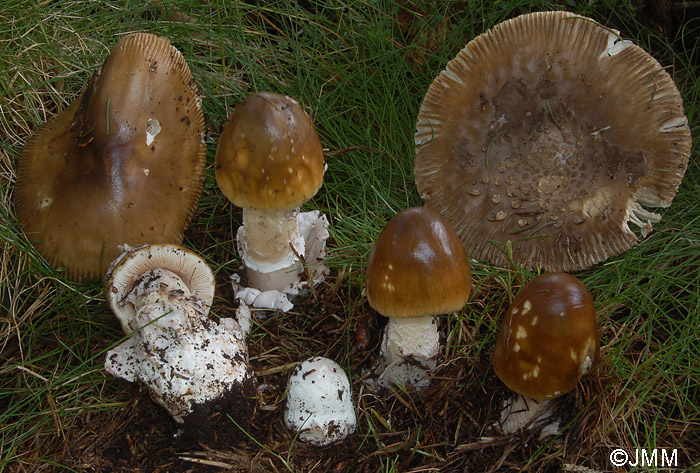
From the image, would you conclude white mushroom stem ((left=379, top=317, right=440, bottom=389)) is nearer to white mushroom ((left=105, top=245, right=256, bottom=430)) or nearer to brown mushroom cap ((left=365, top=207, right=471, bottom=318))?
brown mushroom cap ((left=365, top=207, right=471, bottom=318))

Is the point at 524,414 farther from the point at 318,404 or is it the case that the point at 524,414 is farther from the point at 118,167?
the point at 118,167

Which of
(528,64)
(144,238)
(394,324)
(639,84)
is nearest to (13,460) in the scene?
(144,238)

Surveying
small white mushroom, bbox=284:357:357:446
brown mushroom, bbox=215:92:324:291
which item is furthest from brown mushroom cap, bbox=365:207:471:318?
brown mushroom, bbox=215:92:324:291

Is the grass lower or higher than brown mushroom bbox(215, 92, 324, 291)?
lower

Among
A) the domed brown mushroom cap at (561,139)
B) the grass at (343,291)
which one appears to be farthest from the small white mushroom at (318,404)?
the domed brown mushroom cap at (561,139)

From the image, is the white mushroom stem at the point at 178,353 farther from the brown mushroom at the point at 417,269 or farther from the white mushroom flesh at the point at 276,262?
the brown mushroom at the point at 417,269

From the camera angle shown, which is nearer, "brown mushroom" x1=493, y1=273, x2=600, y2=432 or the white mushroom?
"brown mushroom" x1=493, y1=273, x2=600, y2=432
